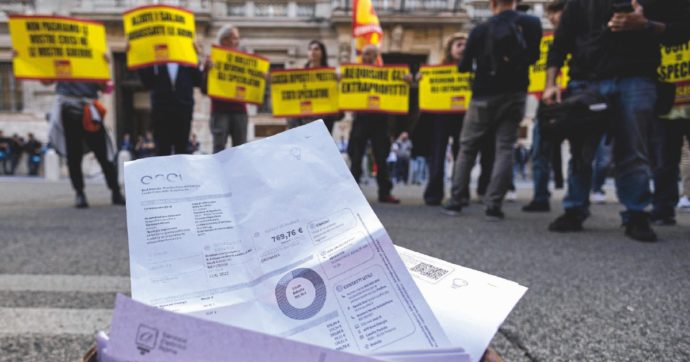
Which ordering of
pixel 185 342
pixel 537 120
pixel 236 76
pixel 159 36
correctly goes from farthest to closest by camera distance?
pixel 236 76 < pixel 159 36 < pixel 537 120 < pixel 185 342

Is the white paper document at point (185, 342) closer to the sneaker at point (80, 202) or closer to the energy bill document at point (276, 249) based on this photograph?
the energy bill document at point (276, 249)

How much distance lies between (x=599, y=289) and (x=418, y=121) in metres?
2.96

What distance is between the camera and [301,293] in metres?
0.50

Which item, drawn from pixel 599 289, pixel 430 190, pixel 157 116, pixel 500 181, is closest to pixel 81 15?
pixel 157 116

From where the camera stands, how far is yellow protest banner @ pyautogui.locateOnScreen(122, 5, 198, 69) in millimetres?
3721

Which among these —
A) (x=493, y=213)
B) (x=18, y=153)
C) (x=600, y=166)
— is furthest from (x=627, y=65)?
(x=18, y=153)

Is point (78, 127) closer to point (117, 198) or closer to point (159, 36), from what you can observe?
point (117, 198)

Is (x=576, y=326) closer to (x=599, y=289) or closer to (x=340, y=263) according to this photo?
(x=599, y=289)

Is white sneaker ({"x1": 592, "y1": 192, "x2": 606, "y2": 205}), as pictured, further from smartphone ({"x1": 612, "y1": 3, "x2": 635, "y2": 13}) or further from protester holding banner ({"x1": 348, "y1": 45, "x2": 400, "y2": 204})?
smartphone ({"x1": 612, "y1": 3, "x2": 635, "y2": 13})

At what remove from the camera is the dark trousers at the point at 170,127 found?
11.9 ft

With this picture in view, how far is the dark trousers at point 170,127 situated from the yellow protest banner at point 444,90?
7.28 feet

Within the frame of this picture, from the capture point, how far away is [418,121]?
4352 mm

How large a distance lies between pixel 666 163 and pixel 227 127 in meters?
3.42

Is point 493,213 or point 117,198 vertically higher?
point 493,213
